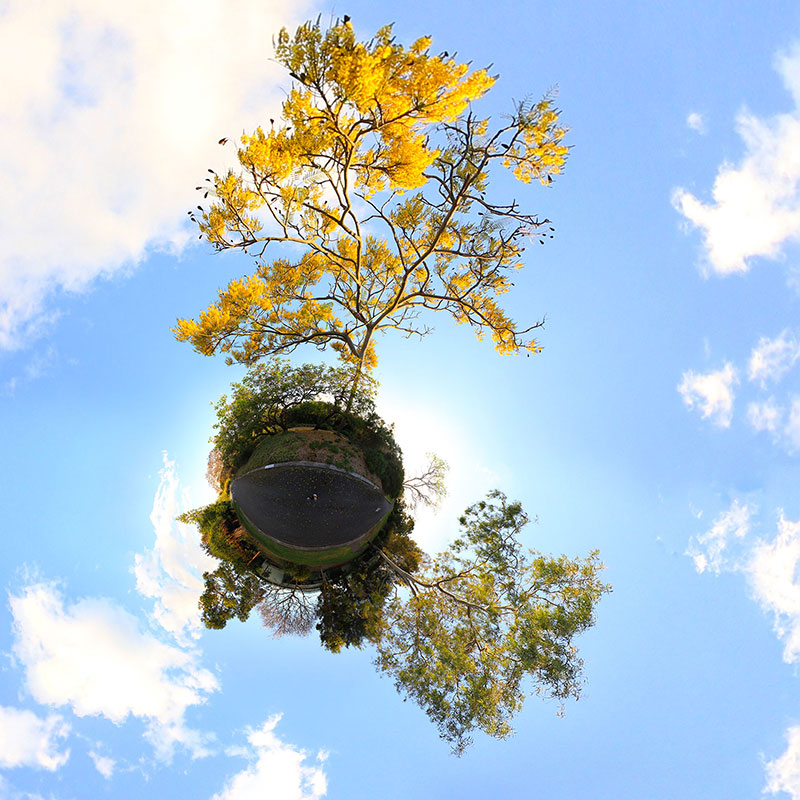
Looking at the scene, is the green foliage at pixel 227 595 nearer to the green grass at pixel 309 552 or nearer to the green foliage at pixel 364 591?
the green grass at pixel 309 552

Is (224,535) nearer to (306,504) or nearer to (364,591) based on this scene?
(306,504)

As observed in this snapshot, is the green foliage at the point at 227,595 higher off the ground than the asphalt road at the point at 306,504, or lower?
lower

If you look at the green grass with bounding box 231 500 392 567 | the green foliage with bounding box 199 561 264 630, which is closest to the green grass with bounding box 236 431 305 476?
the green grass with bounding box 231 500 392 567

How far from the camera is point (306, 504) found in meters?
8.20

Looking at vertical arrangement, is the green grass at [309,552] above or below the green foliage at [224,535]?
below

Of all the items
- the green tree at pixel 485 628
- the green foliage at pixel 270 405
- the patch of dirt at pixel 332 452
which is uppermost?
the green foliage at pixel 270 405

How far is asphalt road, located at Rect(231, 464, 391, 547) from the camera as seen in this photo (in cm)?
822

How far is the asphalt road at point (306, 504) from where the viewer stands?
27.0ft

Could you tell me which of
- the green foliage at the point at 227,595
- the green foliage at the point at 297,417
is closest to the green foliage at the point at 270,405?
the green foliage at the point at 297,417

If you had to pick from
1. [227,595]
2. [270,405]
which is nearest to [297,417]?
[270,405]

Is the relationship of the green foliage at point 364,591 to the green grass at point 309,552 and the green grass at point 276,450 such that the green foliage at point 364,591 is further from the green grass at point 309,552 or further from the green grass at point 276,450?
the green grass at point 276,450

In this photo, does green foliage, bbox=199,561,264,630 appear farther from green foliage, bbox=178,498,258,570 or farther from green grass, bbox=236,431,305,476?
green grass, bbox=236,431,305,476

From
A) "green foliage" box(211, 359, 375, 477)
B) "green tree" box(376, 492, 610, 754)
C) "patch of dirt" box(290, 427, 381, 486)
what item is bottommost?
"green tree" box(376, 492, 610, 754)

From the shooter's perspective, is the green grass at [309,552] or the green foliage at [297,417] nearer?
the green grass at [309,552]
